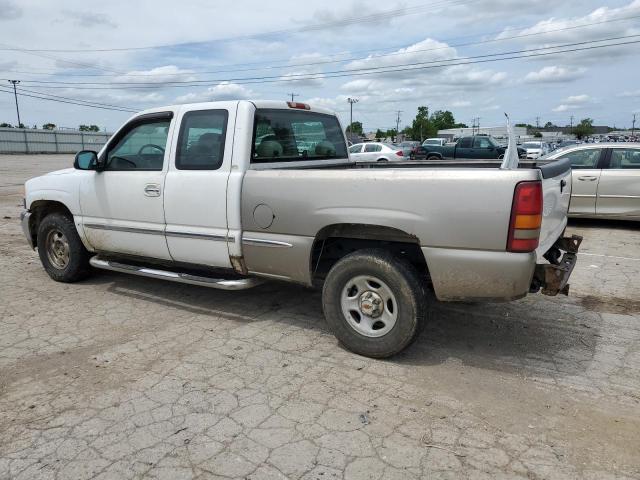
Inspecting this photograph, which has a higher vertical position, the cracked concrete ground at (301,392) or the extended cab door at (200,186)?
the extended cab door at (200,186)

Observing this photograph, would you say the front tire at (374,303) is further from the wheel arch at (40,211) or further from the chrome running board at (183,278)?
the wheel arch at (40,211)

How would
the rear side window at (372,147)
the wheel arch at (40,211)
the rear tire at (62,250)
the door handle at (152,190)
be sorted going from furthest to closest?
the rear side window at (372,147)
the wheel arch at (40,211)
the rear tire at (62,250)
the door handle at (152,190)

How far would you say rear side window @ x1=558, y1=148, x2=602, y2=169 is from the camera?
9.65m

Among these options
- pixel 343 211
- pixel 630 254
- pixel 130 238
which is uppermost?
pixel 343 211

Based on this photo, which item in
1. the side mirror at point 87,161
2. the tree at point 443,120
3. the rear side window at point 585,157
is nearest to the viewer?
the side mirror at point 87,161

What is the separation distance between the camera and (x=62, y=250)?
5.89m

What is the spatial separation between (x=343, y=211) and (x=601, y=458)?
7.11 ft

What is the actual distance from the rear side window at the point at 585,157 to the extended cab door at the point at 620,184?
0.20 m

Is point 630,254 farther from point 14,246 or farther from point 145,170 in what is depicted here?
point 14,246

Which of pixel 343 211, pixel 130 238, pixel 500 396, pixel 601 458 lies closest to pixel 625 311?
pixel 500 396

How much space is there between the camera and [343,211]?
147 inches

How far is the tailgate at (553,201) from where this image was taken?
344cm

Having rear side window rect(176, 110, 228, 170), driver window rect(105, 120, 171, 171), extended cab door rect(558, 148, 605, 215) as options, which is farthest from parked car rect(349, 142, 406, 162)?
rear side window rect(176, 110, 228, 170)

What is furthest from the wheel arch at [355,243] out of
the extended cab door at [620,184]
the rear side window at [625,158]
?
the rear side window at [625,158]
